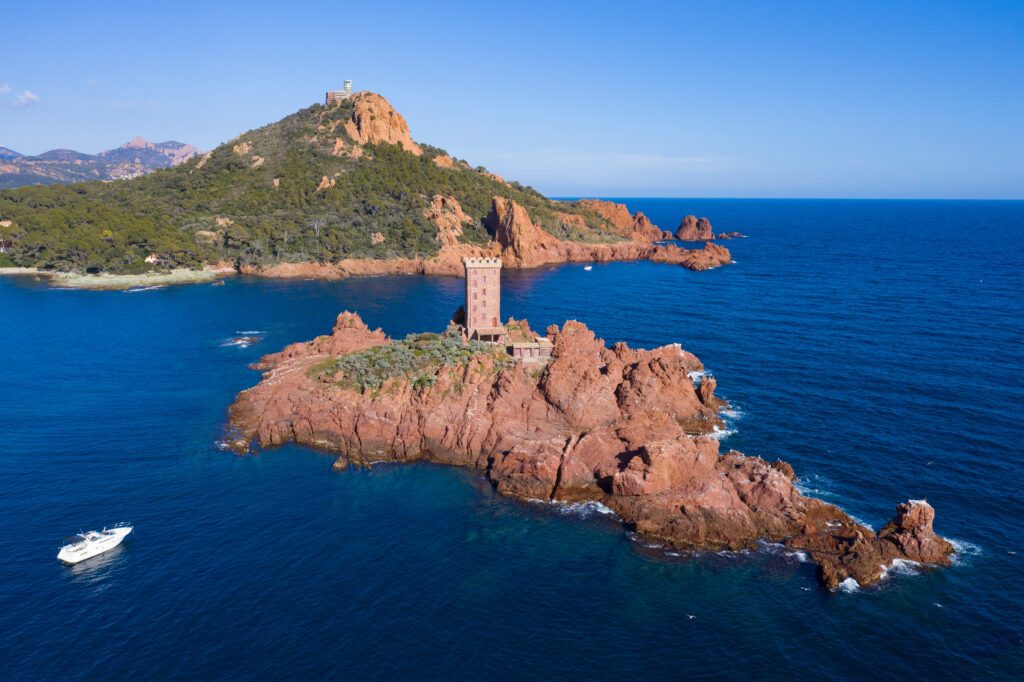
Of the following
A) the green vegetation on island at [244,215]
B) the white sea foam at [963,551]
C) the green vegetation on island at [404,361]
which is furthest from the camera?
the green vegetation on island at [244,215]

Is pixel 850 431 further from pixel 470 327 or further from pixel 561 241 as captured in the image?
pixel 561 241

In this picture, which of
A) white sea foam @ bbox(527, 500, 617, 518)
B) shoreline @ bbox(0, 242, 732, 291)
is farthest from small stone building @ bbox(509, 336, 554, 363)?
shoreline @ bbox(0, 242, 732, 291)

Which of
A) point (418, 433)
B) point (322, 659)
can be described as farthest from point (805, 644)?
point (418, 433)

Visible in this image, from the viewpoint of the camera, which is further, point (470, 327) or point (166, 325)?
point (166, 325)

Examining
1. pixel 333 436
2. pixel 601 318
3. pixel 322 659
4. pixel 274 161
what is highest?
pixel 274 161

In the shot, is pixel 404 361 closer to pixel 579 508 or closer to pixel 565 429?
pixel 565 429

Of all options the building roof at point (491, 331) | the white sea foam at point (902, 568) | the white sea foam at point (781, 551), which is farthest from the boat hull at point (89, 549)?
the white sea foam at point (902, 568)

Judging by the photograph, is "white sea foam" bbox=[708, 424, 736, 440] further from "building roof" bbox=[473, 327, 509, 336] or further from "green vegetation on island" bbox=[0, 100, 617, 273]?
"green vegetation on island" bbox=[0, 100, 617, 273]

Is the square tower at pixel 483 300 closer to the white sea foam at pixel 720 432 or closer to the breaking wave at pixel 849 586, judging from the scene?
the white sea foam at pixel 720 432
